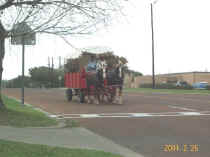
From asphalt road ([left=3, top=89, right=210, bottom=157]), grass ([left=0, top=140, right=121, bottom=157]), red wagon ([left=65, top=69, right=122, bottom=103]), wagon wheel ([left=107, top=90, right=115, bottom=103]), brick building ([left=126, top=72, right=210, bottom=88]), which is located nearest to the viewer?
grass ([left=0, top=140, right=121, bottom=157])

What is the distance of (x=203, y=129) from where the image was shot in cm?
1028

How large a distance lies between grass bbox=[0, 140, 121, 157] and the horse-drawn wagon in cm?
1238

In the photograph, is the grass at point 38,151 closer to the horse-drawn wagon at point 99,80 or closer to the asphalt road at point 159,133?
the asphalt road at point 159,133

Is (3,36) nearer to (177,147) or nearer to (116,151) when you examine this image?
(116,151)

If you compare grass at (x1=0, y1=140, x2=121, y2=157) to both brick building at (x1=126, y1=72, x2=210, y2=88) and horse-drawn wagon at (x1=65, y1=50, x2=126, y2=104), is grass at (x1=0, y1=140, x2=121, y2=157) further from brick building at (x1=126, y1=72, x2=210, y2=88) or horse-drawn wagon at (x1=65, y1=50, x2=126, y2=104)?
brick building at (x1=126, y1=72, x2=210, y2=88)

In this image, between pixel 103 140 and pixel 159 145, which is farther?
pixel 103 140

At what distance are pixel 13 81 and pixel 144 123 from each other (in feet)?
318

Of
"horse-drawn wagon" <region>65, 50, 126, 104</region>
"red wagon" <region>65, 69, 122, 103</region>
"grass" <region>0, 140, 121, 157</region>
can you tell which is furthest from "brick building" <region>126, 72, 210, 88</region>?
"grass" <region>0, 140, 121, 157</region>

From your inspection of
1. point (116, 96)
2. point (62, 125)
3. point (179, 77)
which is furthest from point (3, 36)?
point (179, 77)

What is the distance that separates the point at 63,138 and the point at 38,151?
2.03 meters

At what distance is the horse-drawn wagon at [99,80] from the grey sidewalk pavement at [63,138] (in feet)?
32.5

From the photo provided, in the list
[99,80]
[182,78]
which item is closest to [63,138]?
[99,80]

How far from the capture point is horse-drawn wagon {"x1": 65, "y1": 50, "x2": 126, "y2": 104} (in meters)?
20.3

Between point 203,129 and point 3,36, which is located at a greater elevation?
point 3,36
